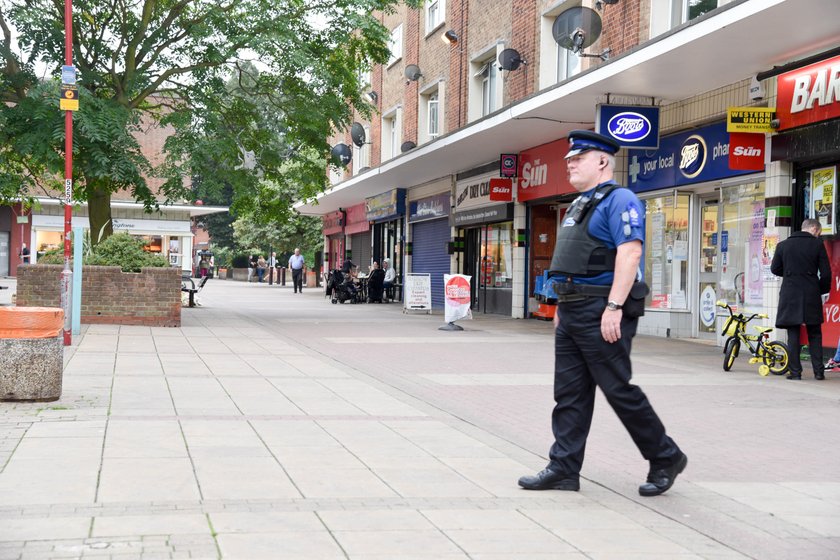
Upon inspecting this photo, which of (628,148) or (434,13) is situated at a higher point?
(434,13)

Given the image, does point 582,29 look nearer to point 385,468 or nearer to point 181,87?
point 181,87

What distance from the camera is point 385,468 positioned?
5.65 metres

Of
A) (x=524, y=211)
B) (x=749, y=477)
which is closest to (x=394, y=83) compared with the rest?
(x=524, y=211)

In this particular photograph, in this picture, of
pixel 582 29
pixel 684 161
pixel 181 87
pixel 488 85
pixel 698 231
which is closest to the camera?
pixel 684 161

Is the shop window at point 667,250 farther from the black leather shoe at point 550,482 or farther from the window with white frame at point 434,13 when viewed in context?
the window with white frame at point 434,13

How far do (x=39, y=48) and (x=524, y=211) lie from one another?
10.9 m

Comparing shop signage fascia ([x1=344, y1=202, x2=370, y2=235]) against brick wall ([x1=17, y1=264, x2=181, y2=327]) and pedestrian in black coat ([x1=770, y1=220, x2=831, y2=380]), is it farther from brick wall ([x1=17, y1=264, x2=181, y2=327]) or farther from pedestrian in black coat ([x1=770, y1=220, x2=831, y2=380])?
pedestrian in black coat ([x1=770, y1=220, x2=831, y2=380])

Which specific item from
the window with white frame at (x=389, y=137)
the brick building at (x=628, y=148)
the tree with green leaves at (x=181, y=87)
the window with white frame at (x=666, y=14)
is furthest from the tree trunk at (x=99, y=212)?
the window with white frame at (x=389, y=137)

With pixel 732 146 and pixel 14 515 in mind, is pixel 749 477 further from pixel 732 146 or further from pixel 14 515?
pixel 732 146

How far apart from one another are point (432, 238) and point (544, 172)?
909 centimetres

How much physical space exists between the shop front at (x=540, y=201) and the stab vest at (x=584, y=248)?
603 inches

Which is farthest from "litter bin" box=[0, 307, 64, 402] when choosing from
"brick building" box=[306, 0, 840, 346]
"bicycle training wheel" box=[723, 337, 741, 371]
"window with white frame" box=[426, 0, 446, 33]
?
"window with white frame" box=[426, 0, 446, 33]

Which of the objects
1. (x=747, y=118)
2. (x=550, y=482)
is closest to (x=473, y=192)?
(x=747, y=118)

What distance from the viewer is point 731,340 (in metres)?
11.6
